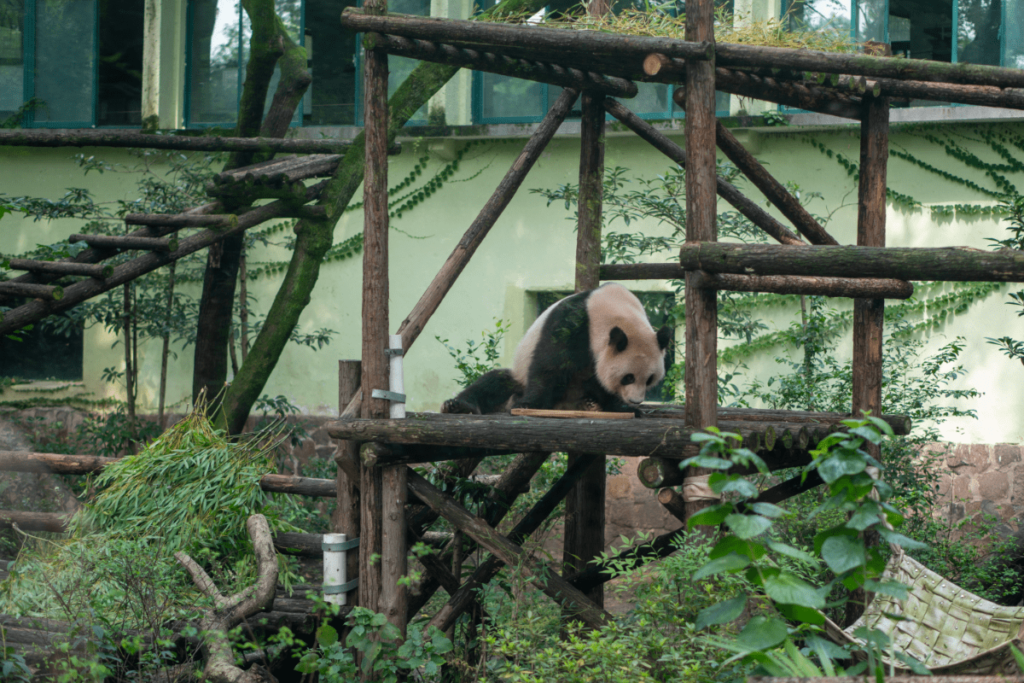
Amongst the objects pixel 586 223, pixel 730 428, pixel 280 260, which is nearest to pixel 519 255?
pixel 280 260

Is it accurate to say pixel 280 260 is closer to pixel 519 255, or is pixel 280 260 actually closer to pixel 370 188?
pixel 519 255

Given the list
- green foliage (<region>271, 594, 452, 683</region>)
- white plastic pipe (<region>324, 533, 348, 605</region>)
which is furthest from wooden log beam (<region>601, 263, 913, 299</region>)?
white plastic pipe (<region>324, 533, 348, 605</region>)

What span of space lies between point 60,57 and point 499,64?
24.6ft

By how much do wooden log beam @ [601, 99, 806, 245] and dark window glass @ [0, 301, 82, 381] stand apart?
716 centimetres

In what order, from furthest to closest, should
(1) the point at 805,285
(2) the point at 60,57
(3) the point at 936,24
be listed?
(2) the point at 60,57 → (3) the point at 936,24 → (1) the point at 805,285

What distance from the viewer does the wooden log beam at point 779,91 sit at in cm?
Result: 426

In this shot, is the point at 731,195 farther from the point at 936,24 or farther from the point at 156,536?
the point at 936,24

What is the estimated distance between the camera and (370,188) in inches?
173

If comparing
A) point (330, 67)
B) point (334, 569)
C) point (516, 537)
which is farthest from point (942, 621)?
point (330, 67)

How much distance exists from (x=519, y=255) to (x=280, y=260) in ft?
8.57

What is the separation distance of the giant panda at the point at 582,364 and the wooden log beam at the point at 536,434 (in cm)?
58

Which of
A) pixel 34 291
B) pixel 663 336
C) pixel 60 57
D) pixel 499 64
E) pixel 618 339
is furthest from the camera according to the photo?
pixel 60 57

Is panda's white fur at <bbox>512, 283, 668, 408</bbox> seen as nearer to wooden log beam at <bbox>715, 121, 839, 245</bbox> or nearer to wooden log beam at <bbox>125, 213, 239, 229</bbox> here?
wooden log beam at <bbox>715, 121, 839, 245</bbox>

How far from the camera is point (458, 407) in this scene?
4949 mm
